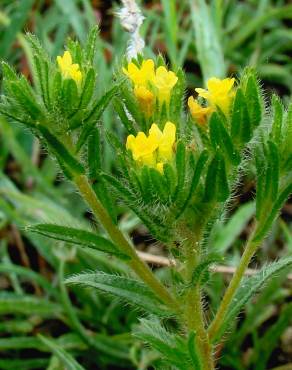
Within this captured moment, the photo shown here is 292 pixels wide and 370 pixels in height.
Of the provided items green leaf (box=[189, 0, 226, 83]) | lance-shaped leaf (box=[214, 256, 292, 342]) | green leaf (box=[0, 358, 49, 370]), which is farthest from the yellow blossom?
green leaf (box=[189, 0, 226, 83])

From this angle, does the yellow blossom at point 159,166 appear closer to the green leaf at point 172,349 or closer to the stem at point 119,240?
the stem at point 119,240

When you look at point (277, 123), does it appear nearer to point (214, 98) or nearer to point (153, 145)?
point (214, 98)

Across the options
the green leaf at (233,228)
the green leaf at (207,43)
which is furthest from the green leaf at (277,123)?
the green leaf at (207,43)

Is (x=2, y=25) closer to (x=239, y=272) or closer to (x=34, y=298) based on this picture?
(x=34, y=298)

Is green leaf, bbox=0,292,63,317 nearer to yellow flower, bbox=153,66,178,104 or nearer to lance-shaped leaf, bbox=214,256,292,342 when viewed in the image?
lance-shaped leaf, bbox=214,256,292,342

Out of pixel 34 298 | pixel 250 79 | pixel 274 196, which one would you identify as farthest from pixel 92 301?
pixel 250 79

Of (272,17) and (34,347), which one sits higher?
(272,17)
